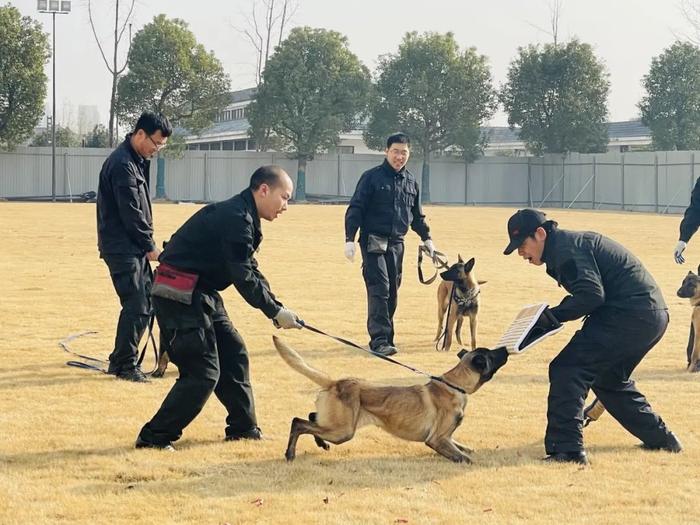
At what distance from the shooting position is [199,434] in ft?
23.8

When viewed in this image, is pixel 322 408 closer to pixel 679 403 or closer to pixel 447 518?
pixel 447 518

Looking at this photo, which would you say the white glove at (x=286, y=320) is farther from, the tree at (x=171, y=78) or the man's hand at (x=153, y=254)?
the tree at (x=171, y=78)

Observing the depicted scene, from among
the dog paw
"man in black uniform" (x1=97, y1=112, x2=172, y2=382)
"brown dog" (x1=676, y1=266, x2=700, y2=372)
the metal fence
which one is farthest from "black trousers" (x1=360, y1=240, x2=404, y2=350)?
the metal fence

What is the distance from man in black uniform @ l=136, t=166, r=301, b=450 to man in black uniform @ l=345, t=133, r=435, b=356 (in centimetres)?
419

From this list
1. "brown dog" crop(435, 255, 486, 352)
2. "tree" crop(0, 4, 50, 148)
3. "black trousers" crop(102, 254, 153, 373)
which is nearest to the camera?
"black trousers" crop(102, 254, 153, 373)

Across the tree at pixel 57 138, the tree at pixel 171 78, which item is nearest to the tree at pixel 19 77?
the tree at pixel 171 78

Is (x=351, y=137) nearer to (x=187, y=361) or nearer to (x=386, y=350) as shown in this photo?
(x=386, y=350)

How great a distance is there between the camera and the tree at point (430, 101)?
57.8 meters

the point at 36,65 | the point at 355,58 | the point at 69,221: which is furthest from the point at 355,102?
the point at 69,221

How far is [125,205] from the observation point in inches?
349

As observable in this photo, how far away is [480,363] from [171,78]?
5092 cm

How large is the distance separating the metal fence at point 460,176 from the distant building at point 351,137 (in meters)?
2.27

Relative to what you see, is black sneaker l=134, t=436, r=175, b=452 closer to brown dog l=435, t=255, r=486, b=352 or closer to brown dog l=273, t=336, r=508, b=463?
brown dog l=273, t=336, r=508, b=463

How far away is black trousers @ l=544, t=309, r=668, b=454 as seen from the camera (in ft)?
21.8
